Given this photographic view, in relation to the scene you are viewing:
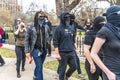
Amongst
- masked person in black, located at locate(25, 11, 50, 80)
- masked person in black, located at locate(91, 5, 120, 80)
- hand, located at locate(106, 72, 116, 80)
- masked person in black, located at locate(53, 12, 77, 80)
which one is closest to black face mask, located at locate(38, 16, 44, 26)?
masked person in black, located at locate(25, 11, 50, 80)

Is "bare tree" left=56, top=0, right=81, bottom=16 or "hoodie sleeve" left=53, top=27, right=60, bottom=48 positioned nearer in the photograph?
"hoodie sleeve" left=53, top=27, right=60, bottom=48

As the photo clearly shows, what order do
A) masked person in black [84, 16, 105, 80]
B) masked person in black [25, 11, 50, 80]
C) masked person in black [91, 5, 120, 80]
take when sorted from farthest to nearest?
masked person in black [25, 11, 50, 80]
masked person in black [84, 16, 105, 80]
masked person in black [91, 5, 120, 80]

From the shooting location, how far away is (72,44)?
8.52 m

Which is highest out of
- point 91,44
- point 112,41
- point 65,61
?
point 112,41

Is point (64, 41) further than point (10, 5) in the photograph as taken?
No

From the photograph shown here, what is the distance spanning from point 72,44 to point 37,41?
87cm

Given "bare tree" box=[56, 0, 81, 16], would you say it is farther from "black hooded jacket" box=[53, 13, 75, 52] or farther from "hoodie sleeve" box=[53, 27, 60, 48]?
"hoodie sleeve" box=[53, 27, 60, 48]

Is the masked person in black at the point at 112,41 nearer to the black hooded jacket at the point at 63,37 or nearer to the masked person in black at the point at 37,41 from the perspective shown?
the black hooded jacket at the point at 63,37

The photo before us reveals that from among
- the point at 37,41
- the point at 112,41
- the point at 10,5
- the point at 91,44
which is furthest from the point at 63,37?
the point at 10,5

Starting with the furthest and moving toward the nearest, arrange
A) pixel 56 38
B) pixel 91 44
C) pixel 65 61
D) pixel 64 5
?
1. pixel 64 5
2. pixel 65 61
3. pixel 56 38
4. pixel 91 44

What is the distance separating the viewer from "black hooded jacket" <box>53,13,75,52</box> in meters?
8.32

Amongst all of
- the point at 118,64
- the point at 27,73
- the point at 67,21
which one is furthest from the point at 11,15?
the point at 118,64

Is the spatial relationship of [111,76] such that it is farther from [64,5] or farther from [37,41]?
[64,5]

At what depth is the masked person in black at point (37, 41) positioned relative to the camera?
8766 millimetres
